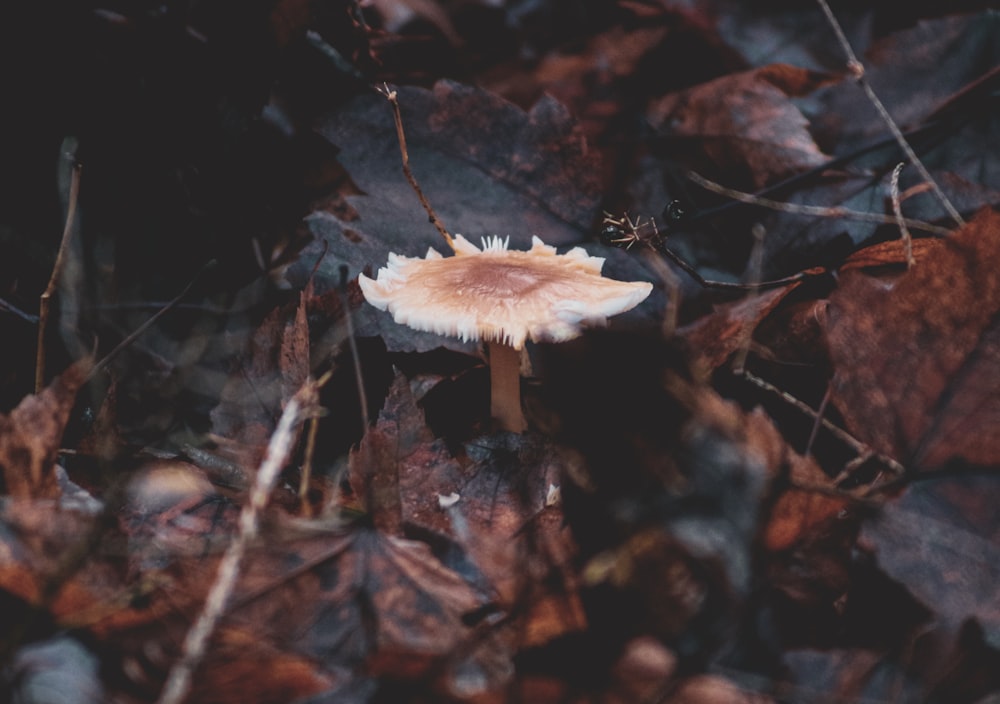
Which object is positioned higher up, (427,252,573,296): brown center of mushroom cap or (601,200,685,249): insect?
(601,200,685,249): insect

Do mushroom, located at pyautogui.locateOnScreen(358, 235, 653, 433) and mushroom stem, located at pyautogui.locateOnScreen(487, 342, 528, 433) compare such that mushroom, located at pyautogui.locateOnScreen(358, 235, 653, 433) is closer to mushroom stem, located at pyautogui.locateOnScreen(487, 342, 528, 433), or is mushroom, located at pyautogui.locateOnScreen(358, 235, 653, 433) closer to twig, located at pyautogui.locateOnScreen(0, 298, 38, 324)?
mushroom stem, located at pyautogui.locateOnScreen(487, 342, 528, 433)

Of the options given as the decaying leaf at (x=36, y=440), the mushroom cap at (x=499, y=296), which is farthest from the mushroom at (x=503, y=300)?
the decaying leaf at (x=36, y=440)

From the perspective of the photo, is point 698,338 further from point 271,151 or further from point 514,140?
point 271,151

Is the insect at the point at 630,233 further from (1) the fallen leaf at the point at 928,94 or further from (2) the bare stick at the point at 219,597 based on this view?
(2) the bare stick at the point at 219,597

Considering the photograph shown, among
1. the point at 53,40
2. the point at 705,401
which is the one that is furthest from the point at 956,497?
the point at 53,40

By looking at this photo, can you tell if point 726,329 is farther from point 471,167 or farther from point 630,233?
point 471,167

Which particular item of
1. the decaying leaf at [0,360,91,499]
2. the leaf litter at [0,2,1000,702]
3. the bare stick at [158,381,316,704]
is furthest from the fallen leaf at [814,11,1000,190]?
the decaying leaf at [0,360,91,499]

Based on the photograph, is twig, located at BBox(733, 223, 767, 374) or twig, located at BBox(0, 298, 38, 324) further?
twig, located at BBox(733, 223, 767, 374)

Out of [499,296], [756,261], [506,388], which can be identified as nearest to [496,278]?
[499,296]
